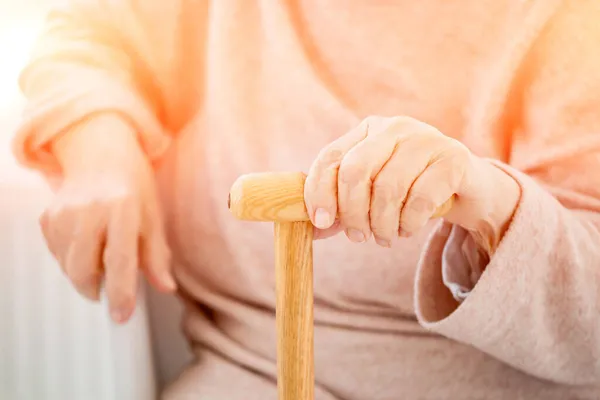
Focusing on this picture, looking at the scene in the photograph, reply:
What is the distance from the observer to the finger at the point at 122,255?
17.9 inches

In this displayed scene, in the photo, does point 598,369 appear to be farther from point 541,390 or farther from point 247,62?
point 247,62

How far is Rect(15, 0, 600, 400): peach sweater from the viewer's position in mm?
421

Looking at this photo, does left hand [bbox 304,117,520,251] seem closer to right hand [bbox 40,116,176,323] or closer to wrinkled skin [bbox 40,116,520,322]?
wrinkled skin [bbox 40,116,520,322]

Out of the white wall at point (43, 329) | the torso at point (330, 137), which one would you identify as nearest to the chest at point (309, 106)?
the torso at point (330, 137)

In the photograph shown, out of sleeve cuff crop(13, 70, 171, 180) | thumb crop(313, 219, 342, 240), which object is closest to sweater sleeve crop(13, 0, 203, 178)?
sleeve cuff crop(13, 70, 171, 180)

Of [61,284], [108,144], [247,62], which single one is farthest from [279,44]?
[61,284]

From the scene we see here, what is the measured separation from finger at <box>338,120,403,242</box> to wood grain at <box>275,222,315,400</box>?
3 centimetres

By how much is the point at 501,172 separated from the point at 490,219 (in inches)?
1.3

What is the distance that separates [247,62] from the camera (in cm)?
52

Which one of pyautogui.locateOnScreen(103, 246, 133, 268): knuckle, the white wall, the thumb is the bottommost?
the white wall

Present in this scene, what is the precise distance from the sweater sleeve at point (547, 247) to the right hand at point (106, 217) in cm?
23

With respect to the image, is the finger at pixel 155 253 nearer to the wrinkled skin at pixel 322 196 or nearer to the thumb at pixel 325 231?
the wrinkled skin at pixel 322 196

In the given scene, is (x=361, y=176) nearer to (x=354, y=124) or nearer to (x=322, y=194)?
(x=322, y=194)

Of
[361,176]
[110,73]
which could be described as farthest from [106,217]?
[361,176]
